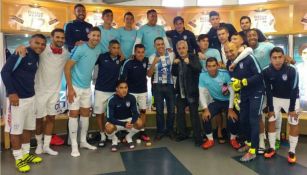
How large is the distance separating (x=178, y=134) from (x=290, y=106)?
1.69m

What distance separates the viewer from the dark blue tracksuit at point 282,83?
332 centimetres

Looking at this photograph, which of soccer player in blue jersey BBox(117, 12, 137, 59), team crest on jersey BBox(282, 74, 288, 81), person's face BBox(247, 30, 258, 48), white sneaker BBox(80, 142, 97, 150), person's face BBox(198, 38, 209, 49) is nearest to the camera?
team crest on jersey BBox(282, 74, 288, 81)

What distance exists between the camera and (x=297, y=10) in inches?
186

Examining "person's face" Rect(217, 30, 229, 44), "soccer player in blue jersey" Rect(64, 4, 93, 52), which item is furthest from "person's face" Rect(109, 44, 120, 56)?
"person's face" Rect(217, 30, 229, 44)

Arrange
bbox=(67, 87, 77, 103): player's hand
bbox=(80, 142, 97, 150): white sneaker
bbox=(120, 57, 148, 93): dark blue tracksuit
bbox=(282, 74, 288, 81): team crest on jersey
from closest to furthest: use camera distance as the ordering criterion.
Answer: bbox=(282, 74, 288, 81): team crest on jersey < bbox=(67, 87, 77, 103): player's hand < bbox=(80, 142, 97, 150): white sneaker < bbox=(120, 57, 148, 93): dark blue tracksuit

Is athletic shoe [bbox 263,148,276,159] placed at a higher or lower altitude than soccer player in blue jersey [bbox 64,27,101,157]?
lower

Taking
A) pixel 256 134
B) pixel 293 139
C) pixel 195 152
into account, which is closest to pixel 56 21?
pixel 195 152

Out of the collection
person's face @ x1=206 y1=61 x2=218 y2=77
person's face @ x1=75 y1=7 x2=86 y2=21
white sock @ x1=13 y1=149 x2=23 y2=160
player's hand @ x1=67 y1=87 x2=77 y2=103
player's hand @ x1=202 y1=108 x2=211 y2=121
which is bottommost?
white sock @ x1=13 y1=149 x2=23 y2=160

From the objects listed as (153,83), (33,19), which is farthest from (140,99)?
(33,19)

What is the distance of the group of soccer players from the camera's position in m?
3.30

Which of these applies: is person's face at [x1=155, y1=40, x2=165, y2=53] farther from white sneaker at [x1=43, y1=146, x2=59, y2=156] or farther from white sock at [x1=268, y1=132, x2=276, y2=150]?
white sneaker at [x1=43, y1=146, x2=59, y2=156]

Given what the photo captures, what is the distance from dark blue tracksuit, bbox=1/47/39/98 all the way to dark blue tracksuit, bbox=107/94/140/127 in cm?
107

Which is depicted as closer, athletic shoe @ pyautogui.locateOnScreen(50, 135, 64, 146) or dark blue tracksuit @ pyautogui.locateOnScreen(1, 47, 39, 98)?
dark blue tracksuit @ pyautogui.locateOnScreen(1, 47, 39, 98)

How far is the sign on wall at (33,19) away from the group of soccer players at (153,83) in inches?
33.4
